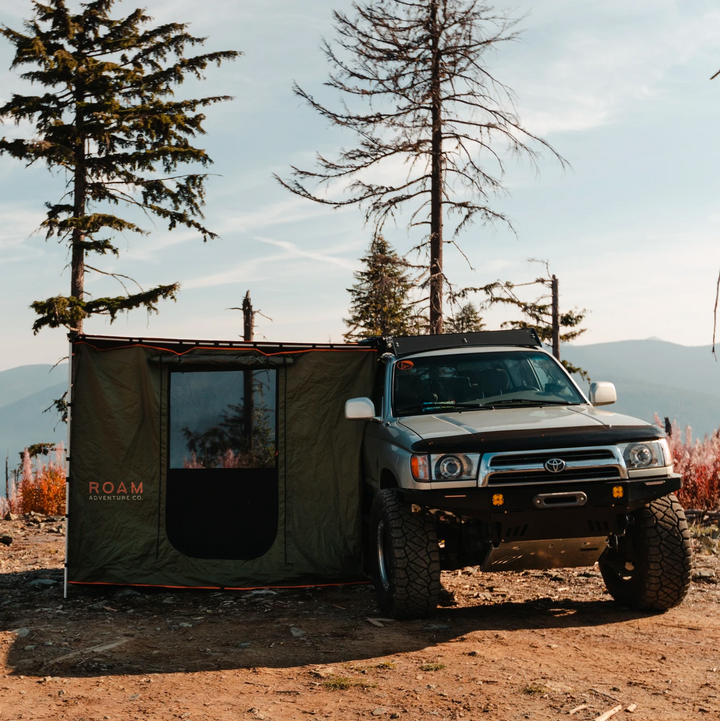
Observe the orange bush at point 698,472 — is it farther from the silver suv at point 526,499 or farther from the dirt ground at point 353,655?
the silver suv at point 526,499

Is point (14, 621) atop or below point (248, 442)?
below

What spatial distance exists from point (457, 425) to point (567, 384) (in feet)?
5.38

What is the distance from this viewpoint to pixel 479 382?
7.46m

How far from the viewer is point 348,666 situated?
5.25 metres

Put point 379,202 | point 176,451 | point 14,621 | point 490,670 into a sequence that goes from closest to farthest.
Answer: point 490,670 < point 14,621 < point 176,451 < point 379,202

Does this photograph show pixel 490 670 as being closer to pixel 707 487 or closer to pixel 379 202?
pixel 707 487

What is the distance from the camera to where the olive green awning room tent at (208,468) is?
26.2 feet

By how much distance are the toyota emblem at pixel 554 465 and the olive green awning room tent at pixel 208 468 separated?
9.50 ft

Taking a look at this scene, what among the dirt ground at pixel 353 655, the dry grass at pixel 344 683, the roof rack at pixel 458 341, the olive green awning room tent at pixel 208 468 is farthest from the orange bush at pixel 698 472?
the dry grass at pixel 344 683

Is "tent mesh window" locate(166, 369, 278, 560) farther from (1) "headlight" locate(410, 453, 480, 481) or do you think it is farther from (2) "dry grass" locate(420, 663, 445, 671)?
(2) "dry grass" locate(420, 663, 445, 671)

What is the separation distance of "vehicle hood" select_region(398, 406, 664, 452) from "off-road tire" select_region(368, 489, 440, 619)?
0.67m

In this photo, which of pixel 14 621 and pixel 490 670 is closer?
pixel 490 670

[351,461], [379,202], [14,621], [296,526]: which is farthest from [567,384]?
[379,202]

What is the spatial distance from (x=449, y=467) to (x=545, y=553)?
101 centimetres
